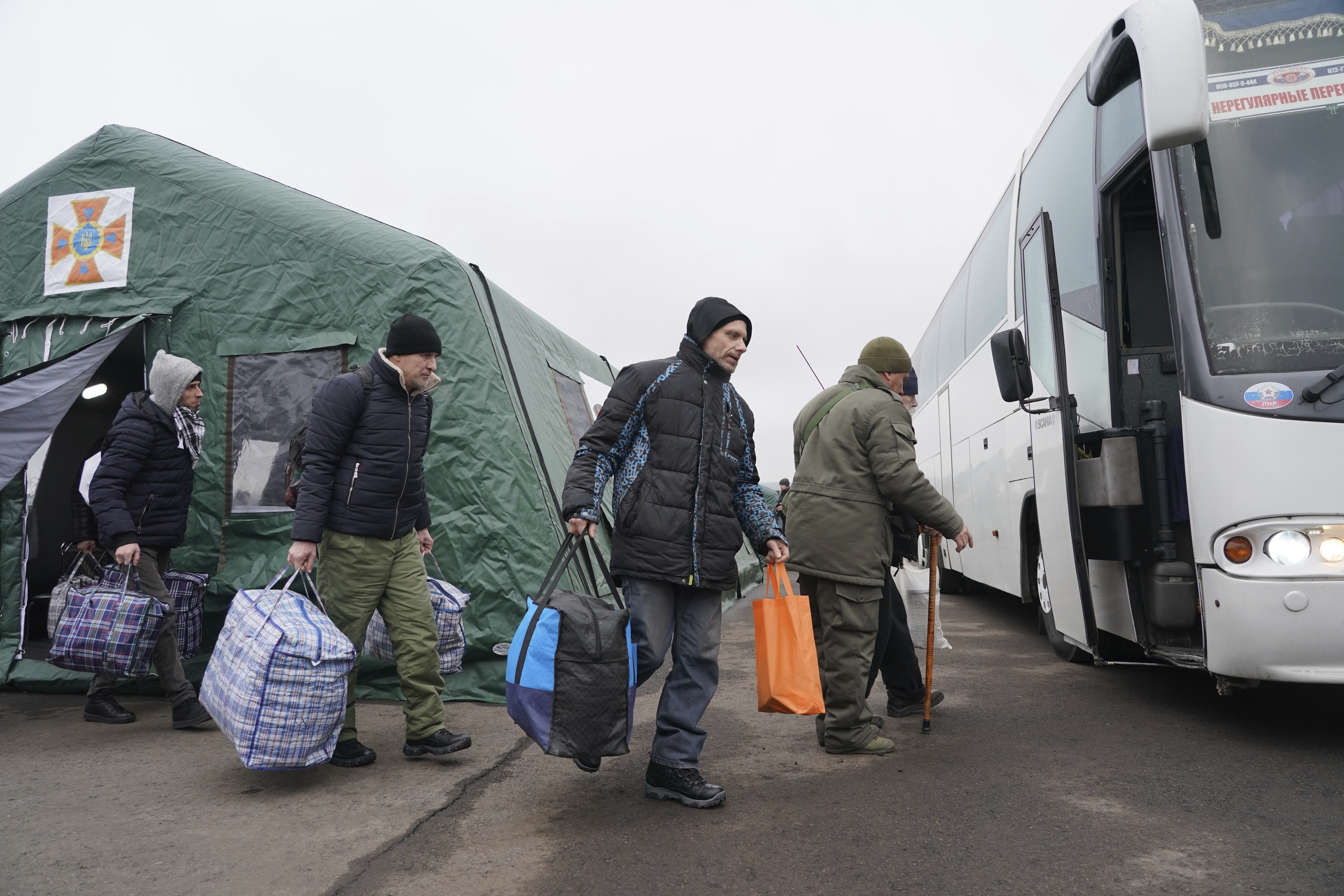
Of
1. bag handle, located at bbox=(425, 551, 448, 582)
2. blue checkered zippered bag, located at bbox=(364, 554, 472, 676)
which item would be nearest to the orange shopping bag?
blue checkered zippered bag, located at bbox=(364, 554, 472, 676)

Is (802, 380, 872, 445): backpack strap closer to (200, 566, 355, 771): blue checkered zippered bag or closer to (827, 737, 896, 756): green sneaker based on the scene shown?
(827, 737, 896, 756): green sneaker

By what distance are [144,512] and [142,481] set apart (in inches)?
6.3

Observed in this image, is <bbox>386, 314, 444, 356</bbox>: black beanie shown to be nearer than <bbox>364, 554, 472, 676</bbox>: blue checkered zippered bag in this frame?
Yes

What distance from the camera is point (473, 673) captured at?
17.6ft

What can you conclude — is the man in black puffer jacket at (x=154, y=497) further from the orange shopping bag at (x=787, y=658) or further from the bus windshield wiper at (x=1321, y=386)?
the bus windshield wiper at (x=1321, y=386)

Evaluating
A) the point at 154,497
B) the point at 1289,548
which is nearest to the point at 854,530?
the point at 1289,548

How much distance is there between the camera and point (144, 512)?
4898 millimetres

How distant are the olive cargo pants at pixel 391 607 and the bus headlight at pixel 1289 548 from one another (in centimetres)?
337

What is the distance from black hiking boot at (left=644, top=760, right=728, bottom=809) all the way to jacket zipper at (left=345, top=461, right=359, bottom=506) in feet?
5.52

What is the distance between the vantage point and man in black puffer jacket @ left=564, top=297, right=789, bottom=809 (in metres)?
3.44

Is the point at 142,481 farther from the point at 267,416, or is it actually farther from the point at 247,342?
the point at 247,342

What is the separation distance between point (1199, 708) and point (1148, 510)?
1.44 meters

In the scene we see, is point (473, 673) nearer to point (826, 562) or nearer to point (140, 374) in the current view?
point (826, 562)

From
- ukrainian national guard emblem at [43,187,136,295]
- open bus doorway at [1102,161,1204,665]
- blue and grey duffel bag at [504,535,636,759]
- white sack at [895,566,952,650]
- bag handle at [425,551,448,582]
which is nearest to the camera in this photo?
blue and grey duffel bag at [504,535,636,759]
